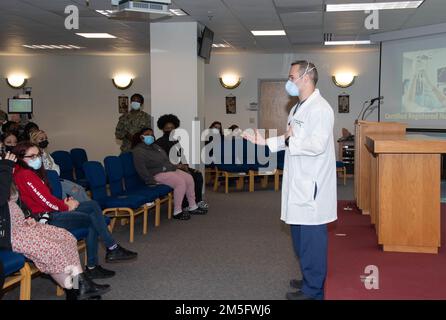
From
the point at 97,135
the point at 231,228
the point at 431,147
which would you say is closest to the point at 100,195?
the point at 231,228

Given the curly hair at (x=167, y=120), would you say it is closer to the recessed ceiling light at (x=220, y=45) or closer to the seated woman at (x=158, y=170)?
the seated woman at (x=158, y=170)

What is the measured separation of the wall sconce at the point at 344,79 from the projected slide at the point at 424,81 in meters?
2.47

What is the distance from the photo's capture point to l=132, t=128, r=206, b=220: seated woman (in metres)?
7.26

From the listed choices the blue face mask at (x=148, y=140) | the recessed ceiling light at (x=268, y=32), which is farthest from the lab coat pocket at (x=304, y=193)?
the recessed ceiling light at (x=268, y=32)

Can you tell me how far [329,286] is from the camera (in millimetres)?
3881

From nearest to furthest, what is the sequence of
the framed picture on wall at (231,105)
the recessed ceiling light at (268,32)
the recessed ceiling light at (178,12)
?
the recessed ceiling light at (178,12) → the recessed ceiling light at (268,32) → the framed picture on wall at (231,105)

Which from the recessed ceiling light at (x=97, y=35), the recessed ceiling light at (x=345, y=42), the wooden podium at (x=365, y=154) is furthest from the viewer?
the recessed ceiling light at (x=345, y=42)

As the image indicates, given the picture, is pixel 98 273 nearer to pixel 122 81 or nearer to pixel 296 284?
pixel 296 284

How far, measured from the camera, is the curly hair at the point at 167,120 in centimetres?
848

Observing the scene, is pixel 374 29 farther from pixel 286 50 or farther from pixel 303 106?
pixel 303 106

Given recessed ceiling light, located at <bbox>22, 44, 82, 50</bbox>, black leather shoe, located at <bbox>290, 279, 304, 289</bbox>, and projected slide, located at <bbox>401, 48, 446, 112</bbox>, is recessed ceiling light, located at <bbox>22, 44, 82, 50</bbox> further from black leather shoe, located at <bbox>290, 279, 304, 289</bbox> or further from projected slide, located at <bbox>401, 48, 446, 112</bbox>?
black leather shoe, located at <bbox>290, 279, 304, 289</bbox>

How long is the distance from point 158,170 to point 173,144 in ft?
2.92

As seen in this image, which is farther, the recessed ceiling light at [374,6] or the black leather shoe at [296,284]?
the recessed ceiling light at [374,6]

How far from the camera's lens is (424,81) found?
1088cm
